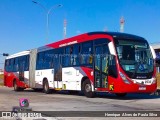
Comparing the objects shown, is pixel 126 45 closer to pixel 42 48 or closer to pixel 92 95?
pixel 92 95

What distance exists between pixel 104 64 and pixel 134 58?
1.51m

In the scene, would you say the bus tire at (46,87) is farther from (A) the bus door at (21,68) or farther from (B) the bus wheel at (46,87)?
(A) the bus door at (21,68)

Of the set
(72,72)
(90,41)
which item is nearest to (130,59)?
(90,41)

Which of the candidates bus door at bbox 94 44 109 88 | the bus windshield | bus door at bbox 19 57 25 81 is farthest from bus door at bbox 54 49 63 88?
bus door at bbox 19 57 25 81

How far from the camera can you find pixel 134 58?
18766mm

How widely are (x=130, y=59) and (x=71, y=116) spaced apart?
7.87 metres

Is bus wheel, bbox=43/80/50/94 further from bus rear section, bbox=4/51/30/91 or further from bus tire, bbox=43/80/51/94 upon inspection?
bus rear section, bbox=4/51/30/91

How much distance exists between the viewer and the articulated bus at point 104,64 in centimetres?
1844

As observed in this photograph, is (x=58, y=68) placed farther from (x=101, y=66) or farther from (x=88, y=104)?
(x=88, y=104)

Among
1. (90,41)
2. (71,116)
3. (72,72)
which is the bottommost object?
(71,116)

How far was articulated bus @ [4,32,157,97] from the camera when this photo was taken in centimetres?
1844

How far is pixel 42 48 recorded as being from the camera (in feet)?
91.6

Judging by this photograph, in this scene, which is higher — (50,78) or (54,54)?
(54,54)

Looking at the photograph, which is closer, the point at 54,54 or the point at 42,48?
the point at 54,54
